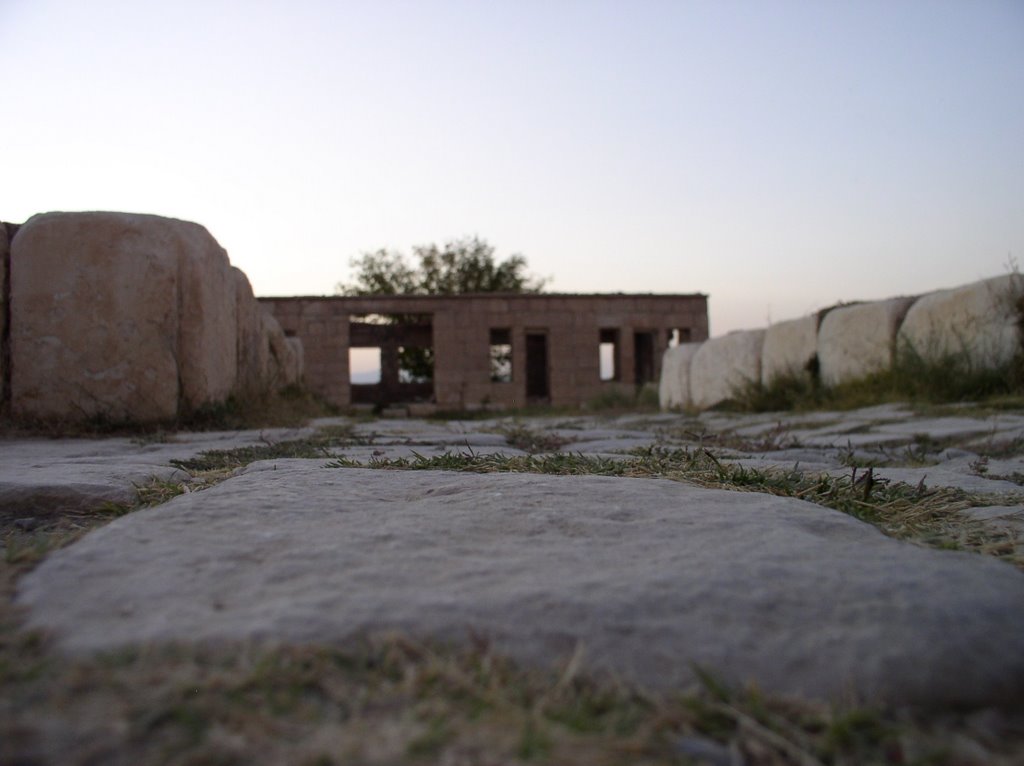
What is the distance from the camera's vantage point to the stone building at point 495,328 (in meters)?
21.4

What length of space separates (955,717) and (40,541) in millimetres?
1318

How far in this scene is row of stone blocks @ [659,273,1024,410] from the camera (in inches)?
231

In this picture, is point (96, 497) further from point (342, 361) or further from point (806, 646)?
point (342, 361)

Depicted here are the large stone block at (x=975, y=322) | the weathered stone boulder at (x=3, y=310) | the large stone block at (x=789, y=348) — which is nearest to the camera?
the weathered stone boulder at (x=3, y=310)

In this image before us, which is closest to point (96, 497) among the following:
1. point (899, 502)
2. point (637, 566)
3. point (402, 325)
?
point (637, 566)

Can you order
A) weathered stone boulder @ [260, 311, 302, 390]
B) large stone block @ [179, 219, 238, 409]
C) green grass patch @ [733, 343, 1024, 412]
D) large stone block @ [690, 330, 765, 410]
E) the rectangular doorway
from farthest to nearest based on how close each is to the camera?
the rectangular doorway < large stone block @ [690, 330, 765, 410] < weathered stone boulder @ [260, 311, 302, 390] < green grass patch @ [733, 343, 1024, 412] < large stone block @ [179, 219, 238, 409]

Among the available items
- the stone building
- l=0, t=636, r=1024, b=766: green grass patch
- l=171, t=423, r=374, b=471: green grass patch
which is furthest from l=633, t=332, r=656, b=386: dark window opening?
l=0, t=636, r=1024, b=766: green grass patch

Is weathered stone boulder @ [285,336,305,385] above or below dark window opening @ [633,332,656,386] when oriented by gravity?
below

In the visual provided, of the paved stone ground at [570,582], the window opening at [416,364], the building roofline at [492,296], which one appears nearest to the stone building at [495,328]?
the building roofline at [492,296]

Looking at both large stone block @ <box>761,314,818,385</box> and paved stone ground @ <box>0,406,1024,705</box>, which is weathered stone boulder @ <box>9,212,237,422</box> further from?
large stone block @ <box>761,314,818,385</box>

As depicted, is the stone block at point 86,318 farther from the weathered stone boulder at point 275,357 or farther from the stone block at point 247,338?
the weathered stone boulder at point 275,357

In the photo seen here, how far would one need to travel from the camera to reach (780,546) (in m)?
1.25

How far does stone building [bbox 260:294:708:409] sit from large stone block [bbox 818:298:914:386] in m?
13.0

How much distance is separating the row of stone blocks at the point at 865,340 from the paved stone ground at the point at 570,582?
16.0 feet
